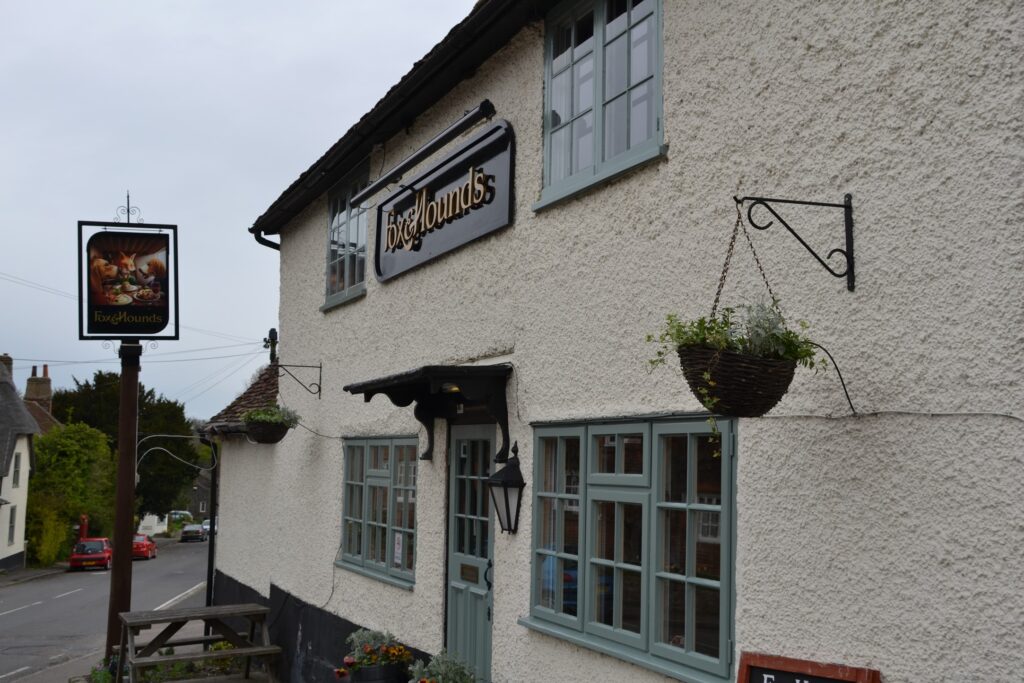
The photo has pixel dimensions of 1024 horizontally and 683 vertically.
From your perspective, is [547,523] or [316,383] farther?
[316,383]

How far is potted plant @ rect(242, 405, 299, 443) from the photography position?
11820mm

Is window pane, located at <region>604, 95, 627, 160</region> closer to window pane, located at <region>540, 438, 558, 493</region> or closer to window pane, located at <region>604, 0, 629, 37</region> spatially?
window pane, located at <region>604, 0, 629, 37</region>

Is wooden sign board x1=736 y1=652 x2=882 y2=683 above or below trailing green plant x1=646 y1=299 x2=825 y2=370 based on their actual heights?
below

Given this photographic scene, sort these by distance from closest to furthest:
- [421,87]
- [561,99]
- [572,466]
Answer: [572,466] < [561,99] < [421,87]

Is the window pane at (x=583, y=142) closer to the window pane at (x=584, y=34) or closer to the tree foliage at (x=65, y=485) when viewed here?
the window pane at (x=584, y=34)

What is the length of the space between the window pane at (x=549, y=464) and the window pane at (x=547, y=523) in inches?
3.5

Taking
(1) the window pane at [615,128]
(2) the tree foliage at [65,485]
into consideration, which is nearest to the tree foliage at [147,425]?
(2) the tree foliage at [65,485]

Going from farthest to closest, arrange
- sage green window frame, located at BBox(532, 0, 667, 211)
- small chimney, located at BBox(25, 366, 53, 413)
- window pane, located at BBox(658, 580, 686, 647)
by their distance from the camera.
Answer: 1. small chimney, located at BBox(25, 366, 53, 413)
2. sage green window frame, located at BBox(532, 0, 667, 211)
3. window pane, located at BBox(658, 580, 686, 647)

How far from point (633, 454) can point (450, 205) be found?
348 cm

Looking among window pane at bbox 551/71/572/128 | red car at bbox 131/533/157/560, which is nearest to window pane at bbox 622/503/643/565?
window pane at bbox 551/71/572/128

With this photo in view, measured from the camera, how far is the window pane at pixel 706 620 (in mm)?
5191

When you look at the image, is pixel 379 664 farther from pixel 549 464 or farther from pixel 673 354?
pixel 673 354

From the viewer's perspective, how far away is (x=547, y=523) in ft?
22.6

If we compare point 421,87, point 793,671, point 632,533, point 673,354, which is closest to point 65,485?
point 421,87
